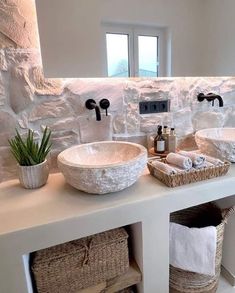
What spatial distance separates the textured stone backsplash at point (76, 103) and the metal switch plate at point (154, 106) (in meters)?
0.03

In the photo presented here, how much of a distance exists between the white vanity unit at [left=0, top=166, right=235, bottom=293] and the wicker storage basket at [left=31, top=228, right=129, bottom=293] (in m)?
0.08

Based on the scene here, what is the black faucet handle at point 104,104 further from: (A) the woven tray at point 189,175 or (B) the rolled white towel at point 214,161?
(B) the rolled white towel at point 214,161

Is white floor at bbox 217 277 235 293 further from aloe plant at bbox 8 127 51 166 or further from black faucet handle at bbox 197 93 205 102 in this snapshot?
aloe plant at bbox 8 127 51 166

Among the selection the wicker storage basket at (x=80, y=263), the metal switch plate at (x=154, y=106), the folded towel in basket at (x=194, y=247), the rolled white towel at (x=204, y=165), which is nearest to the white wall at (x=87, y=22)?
the metal switch plate at (x=154, y=106)

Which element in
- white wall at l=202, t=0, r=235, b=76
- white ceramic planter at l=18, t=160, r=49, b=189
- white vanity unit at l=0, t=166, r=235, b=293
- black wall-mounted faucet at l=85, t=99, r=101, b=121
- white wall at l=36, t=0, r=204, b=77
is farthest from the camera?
white wall at l=202, t=0, r=235, b=76

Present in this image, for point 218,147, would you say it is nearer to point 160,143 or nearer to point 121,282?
point 160,143

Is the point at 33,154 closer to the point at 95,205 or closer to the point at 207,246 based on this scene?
the point at 95,205

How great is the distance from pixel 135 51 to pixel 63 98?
1.81 ft

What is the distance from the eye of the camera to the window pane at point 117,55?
52.2 inches

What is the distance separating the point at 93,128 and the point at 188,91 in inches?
30.9

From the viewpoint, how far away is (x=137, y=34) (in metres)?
1.37

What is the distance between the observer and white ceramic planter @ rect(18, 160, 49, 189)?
1072mm

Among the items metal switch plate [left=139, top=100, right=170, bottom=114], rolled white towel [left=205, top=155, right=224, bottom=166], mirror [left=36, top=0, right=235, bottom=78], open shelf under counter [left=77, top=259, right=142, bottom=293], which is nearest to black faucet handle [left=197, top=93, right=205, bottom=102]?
mirror [left=36, top=0, right=235, bottom=78]

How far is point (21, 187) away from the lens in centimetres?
113
